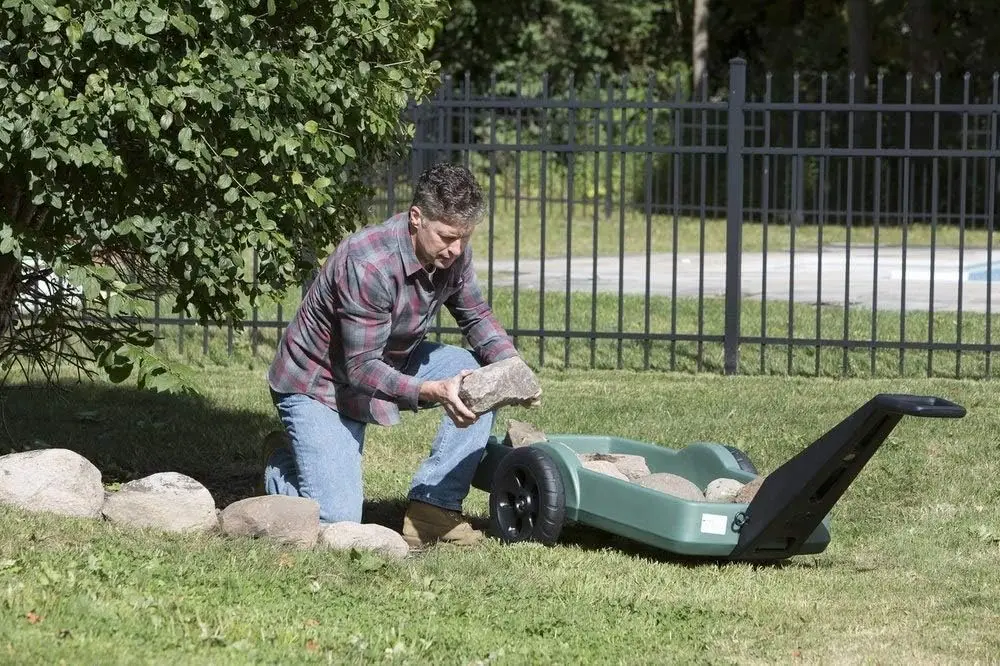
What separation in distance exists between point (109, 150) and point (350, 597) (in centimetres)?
176

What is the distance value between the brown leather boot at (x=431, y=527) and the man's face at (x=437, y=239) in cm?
100

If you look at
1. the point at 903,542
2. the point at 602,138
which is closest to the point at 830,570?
the point at 903,542

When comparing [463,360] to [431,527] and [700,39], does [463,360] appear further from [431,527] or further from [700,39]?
[700,39]

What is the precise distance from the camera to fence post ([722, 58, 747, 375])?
9.09 metres

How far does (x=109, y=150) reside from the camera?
5.10 meters

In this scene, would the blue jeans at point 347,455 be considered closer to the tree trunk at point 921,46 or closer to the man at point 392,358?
the man at point 392,358

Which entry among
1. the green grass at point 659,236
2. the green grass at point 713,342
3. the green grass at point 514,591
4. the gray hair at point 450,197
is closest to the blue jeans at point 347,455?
the green grass at point 514,591

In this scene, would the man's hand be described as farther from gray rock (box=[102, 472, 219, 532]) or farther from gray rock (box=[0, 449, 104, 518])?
gray rock (box=[0, 449, 104, 518])

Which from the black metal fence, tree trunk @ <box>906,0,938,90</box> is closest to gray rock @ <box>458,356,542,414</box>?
the black metal fence

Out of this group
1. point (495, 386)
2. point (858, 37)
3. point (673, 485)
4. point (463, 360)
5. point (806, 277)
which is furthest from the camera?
point (858, 37)

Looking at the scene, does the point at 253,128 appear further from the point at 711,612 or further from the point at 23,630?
the point at 711,612

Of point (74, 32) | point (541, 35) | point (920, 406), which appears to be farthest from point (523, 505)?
point (541, 35)

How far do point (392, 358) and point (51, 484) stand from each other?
1.34 m

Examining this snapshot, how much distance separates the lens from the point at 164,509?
543 centimetres
